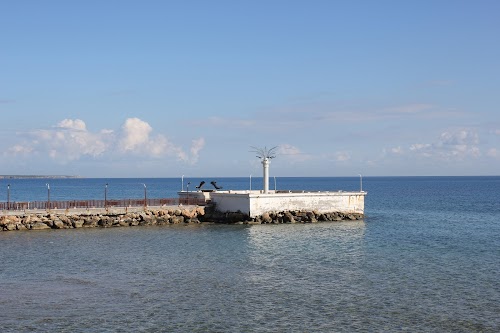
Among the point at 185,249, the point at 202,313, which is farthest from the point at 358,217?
the point at 202,313

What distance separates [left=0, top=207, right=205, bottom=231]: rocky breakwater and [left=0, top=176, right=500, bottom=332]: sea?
7.05 ft

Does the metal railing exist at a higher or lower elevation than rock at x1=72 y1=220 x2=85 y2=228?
higher

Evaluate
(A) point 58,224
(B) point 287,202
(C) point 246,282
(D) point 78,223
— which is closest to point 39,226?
(A) point 58,224

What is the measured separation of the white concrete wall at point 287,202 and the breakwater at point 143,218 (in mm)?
723

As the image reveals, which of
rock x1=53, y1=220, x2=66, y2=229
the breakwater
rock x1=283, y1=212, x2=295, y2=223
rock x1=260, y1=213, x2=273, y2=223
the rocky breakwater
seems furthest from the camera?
rock x1=283, y1=212, x2=295, y2=223

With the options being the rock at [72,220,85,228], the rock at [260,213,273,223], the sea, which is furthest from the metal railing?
the rock at [260,213,273,223]

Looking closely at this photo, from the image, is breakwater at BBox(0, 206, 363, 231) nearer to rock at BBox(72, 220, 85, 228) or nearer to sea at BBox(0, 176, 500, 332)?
rock at BBox(72, 220, 85, 228)

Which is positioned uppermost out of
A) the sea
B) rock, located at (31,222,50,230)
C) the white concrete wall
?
the white concrete wall

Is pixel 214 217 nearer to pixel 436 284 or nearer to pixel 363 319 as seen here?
pixel 436 284

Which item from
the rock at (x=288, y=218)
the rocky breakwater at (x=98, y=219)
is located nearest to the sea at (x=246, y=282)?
the rocky breakwater at (x=98, y=219)

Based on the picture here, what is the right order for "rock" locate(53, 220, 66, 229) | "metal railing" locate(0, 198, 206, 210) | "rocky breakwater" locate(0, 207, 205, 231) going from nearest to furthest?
"rocky breakwater" locate(0, 207, 205, 231), "rock" locate(53, 220, 66, 229), "metal railing" locate(0, 198, 206, 210)

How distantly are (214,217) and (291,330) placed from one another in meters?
42.4

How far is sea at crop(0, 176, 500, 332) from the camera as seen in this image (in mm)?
24477

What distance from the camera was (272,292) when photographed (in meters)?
29.6
